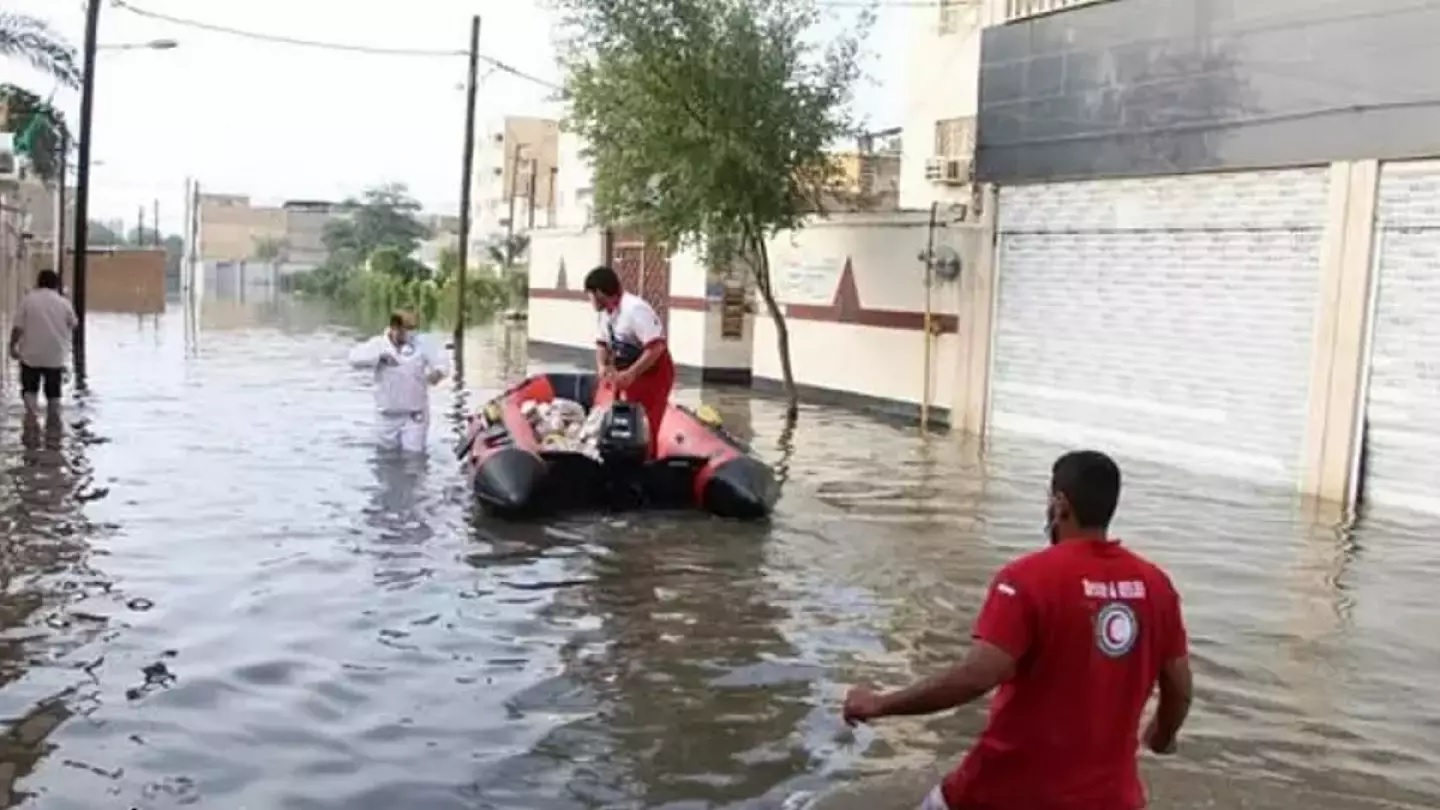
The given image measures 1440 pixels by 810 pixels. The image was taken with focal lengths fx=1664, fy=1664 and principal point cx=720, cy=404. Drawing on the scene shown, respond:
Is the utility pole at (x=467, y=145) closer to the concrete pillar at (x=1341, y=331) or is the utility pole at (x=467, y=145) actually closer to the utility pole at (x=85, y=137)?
the utility pole at (x=85, y=137)

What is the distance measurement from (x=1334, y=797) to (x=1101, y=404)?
38.2ft

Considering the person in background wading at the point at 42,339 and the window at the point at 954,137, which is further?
the window at the point at 954,137

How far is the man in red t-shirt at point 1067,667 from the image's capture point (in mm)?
3625

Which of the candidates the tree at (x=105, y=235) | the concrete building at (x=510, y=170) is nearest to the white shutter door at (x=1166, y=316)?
the concrete building at (x=510, y=170)

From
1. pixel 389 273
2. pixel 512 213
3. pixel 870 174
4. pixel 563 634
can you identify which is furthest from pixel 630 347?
pixel 512 213

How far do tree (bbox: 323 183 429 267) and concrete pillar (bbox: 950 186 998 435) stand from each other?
262 ft

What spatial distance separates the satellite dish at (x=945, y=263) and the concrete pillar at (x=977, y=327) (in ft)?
0.70

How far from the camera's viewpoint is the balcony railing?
17964 millimetres

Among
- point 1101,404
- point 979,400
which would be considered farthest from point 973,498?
point 979,400

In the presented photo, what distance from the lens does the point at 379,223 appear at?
98.4 meters

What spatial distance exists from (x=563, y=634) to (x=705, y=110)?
1243 centimetres

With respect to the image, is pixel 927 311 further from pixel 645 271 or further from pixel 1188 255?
pixel 645 271

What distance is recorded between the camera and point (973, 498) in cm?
1376

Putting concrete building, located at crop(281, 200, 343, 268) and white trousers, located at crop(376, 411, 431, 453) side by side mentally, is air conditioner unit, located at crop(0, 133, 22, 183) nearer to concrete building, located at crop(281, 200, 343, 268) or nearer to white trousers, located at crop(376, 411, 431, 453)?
white trousers, located at crop(376, 411, 431, 453)
